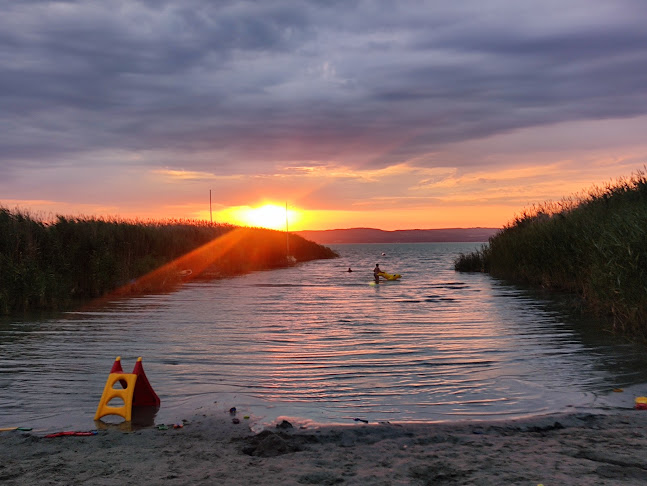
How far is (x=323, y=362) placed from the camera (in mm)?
10703

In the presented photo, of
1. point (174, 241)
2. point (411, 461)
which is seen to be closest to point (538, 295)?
point (411, 461)

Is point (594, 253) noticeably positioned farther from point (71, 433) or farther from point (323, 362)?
point (71, 433)

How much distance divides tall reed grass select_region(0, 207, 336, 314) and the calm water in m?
2.39

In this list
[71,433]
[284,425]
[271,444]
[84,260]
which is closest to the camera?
[271,444]

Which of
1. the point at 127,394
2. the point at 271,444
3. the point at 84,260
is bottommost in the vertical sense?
the point at 271,444

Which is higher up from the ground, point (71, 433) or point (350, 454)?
point (71, 433)

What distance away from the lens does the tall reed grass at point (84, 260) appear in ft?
64.4

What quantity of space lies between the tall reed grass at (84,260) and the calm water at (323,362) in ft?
7.85

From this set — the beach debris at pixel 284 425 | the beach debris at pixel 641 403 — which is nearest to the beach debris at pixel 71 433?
the beach debris at pixel 284 425

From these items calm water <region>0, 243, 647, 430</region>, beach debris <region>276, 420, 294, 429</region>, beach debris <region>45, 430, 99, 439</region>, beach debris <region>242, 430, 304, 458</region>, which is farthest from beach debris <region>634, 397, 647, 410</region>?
beach debris <region>45, 430, 99, 439</region>

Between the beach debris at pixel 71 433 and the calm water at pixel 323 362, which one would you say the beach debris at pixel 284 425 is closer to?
the calm water at pixel 323 362

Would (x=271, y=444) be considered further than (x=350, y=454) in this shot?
Yes

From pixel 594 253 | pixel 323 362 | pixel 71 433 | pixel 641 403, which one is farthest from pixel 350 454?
pixel 594 253

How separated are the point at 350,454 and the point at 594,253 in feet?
36.7
